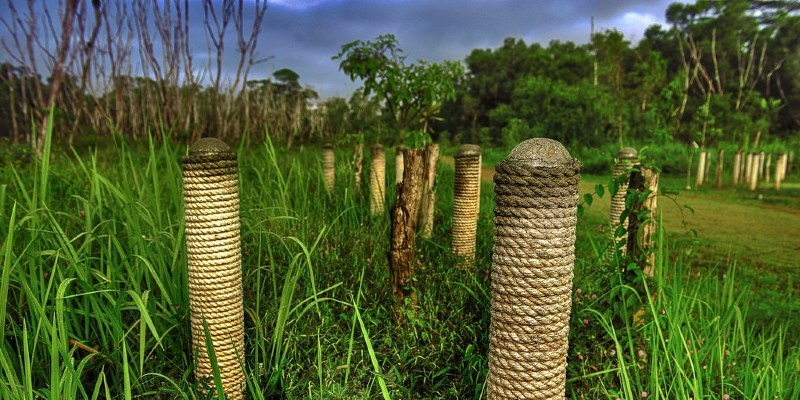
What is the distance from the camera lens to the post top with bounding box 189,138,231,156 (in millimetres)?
1382

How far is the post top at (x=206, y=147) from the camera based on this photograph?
4.53ft

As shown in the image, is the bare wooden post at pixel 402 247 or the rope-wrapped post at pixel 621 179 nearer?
the rope-wrapped post at pixel 621 179

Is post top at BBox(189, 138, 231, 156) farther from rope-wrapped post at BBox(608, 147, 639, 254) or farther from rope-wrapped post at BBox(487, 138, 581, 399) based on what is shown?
rope-wrapped post at BBox(608, 147, 639, 254)

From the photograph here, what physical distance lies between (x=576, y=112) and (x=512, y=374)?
15.3 m

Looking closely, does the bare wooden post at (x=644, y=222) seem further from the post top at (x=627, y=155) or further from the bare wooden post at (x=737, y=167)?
the bare wooden post at (x=737, y=167)

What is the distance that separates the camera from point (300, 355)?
1.94 metres

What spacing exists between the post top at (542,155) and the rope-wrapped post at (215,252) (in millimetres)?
791

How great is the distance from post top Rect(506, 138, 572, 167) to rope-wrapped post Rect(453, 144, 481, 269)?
1.68 m

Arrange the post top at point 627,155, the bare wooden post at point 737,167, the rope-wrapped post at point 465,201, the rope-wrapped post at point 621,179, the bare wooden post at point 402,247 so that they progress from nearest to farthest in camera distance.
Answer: the rope-wrapped post at point 621,179
the bare wooden post at point 402,247
the post top at point 627,155
the rope-wrapped post at point 465,201
the bare wooden post at point 737,167

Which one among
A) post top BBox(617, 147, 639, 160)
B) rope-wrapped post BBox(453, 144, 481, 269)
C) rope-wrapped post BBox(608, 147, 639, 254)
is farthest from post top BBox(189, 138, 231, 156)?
post top BBox(617, 147, 639, 160)

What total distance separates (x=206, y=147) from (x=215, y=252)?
290 millimetres

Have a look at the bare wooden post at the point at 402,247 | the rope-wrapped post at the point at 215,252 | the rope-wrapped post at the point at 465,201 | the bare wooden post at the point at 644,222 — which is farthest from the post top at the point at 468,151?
the rope-wrapped post at the point at 215,252

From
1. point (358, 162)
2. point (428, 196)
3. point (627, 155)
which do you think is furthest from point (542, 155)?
point (358, 162)

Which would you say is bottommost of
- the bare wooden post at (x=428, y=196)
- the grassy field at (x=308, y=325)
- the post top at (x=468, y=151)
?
the grassy field at (x=308, y=325)
